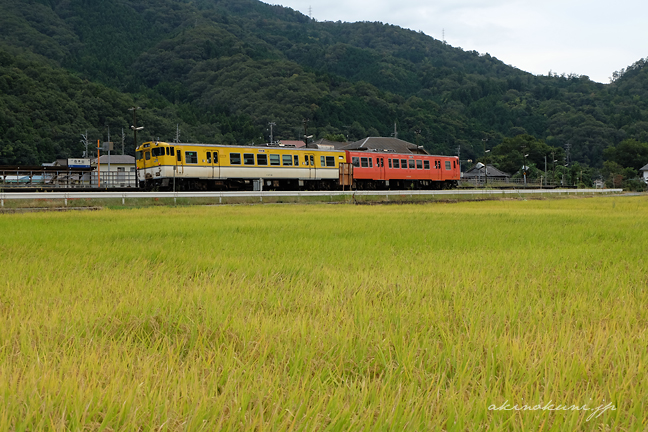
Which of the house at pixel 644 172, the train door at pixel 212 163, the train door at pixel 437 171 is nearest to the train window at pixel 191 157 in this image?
the train door at pixel 212 163

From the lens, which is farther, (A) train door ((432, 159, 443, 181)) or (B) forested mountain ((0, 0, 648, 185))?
(B) forested mountain ((0, 0, 648, 185))

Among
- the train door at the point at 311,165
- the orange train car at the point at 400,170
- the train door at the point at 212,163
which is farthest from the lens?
the orange train car at the point at 400,170

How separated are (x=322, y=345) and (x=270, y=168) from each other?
27160 mm

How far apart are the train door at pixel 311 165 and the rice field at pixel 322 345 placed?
25904 millimetres

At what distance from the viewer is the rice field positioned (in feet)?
5.62

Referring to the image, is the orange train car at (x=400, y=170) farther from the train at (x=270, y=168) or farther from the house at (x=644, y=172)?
the house at (x=644, y=172)

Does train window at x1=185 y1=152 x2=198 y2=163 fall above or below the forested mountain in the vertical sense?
below

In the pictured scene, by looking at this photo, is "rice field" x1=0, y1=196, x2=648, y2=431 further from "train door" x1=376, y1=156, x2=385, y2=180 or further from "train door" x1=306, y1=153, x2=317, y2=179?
"train door" x1=376, y1=156, x2=385, y2=180

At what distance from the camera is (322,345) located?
2.46m

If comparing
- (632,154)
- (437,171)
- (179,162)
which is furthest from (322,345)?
(632,154)

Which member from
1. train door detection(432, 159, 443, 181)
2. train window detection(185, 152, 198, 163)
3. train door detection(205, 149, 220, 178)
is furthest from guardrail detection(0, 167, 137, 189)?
train door detection(432, 159, 443, 181)

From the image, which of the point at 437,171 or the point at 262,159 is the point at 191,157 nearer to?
the point at 262,159

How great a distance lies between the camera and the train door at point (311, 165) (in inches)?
1225

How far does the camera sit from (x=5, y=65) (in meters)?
77.8
